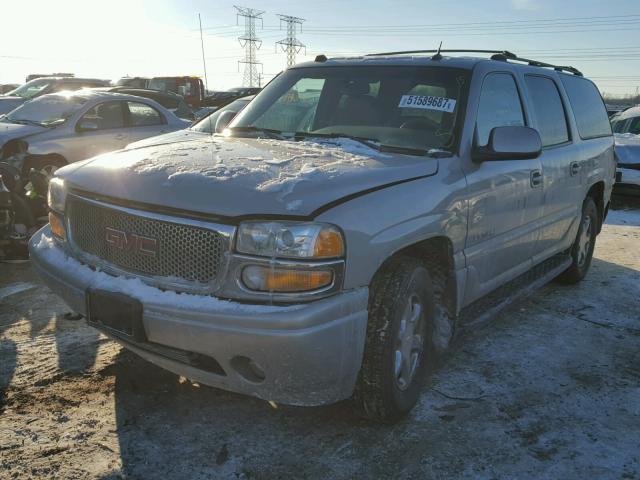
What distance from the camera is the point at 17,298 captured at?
4922 mm

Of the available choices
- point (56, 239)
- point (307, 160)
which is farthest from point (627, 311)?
point (56, 239)

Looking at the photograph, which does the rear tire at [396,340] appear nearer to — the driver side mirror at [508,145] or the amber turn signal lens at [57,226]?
the driver side mirror at [508,145]

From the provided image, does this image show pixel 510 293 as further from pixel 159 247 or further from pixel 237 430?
pixel 159 247

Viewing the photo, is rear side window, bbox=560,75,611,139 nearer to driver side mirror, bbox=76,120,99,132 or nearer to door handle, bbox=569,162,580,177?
door handle, bbox=569,162,580,177

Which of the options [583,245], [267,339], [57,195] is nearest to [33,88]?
[57,195]

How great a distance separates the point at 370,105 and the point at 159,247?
170cm

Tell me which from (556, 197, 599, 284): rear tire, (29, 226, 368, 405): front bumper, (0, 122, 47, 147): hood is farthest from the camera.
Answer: (0, 122, 47, 147): hood

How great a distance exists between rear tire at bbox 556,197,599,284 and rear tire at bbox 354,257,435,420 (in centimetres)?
289

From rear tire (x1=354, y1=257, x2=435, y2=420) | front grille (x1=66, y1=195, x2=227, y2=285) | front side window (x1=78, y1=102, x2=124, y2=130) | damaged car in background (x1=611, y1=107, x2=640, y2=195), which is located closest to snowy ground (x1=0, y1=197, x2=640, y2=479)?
rear tire (x1=354, y1=257, x2=435, y2=420)

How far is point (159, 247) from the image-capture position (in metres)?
2.68

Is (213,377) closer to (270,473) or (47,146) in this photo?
(270,473)

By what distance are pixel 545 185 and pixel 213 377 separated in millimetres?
2791

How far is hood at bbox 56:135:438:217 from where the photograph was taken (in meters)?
2.54

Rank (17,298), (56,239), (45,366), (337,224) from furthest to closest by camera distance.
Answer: (17,298), (45,366), (56,239), (337,224)
